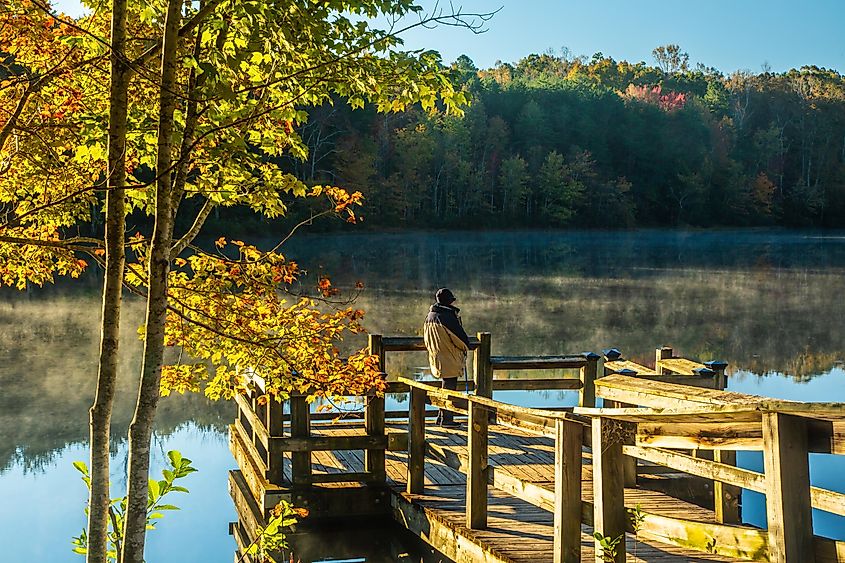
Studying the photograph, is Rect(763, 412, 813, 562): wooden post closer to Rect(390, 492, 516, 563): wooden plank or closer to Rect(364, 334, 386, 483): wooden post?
Rect(390, 492, 516, 563): wooden plank

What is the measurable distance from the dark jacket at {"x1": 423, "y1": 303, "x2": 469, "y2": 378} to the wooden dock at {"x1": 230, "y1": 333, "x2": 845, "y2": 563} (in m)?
0.46

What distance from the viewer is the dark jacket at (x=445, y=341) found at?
36.2ft

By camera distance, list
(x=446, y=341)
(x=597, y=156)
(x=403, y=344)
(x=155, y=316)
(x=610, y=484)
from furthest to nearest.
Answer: (x=597, y=156) < (x=403, y=344) < (x=446, y=341) < (x=155, y=316) < (x=610, y=484)

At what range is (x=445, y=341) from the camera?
36.4ft

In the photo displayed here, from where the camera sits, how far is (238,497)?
1208 cm

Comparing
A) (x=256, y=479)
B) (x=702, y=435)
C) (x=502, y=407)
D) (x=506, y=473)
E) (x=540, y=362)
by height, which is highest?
(x=702, y=435)

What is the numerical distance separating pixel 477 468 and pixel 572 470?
5.04 feet

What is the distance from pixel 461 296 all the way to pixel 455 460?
2828 cm

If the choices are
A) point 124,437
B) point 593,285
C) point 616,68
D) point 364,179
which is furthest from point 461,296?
point 616,68

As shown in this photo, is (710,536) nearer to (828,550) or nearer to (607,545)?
(607,545)

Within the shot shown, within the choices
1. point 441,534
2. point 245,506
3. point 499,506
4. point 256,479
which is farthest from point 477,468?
point 245,506

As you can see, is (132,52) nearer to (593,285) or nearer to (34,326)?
(34,326)

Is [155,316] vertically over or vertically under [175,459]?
over

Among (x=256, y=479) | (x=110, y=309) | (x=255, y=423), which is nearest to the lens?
(x=110, y=309)
